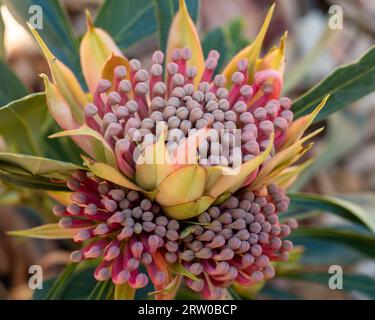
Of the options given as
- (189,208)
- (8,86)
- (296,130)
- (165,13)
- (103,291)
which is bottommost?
(103,291)

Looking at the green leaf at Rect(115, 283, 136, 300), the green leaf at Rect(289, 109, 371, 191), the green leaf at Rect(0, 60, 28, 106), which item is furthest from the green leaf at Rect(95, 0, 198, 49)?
the green leaf at Rect(289, 109, 371, 191)

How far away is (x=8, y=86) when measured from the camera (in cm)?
96

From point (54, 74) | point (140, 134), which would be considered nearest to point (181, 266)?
point (140, 134)

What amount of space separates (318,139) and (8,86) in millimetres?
1280

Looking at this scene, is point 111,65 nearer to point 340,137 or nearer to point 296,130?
point 296,130

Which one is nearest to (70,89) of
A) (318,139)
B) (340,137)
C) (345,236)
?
(345,236)

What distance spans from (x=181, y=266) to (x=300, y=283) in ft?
3.52

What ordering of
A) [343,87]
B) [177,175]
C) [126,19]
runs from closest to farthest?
1. [177,175]
2. [343,87]
3. [126,19]

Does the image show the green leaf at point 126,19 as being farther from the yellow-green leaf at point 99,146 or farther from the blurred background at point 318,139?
the yellow-green leaf at point 99,146

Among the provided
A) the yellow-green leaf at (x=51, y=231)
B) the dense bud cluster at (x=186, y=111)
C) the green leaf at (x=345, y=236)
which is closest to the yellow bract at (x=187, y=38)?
the dense bud cluster at (x=186, y=111)

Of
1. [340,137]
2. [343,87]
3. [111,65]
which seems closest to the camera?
[111,65]

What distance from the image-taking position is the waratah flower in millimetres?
701
